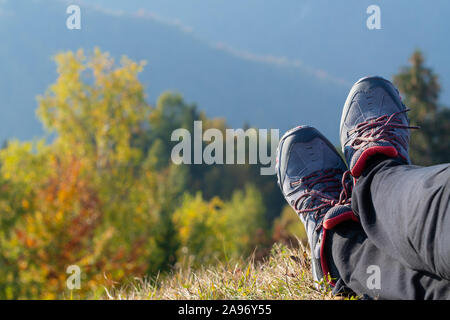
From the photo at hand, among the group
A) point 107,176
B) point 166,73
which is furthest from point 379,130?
point 166,73

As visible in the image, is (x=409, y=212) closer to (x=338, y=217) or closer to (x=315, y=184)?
(x=338, y=217)

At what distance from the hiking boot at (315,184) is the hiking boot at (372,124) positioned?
120 millimetres

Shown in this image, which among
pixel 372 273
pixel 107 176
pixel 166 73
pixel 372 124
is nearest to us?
pixel 372 273

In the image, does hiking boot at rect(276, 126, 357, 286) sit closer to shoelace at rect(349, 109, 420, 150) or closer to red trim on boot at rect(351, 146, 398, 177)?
red trim on boot at rect(351, 146, 398, 177)

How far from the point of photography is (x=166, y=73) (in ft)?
437

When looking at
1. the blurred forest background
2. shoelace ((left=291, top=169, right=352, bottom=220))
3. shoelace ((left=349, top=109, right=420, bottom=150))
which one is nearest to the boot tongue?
shoelace ((left=291, top=169, right=352, bottom=220))

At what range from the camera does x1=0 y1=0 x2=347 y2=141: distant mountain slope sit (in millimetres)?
97375

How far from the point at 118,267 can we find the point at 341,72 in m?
131

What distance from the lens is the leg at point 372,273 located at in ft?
3.94

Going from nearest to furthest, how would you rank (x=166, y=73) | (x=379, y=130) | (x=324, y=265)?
(x=324, y=265), (x=379, y=130), (x=166, y=73)

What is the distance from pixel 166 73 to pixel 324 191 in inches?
5313

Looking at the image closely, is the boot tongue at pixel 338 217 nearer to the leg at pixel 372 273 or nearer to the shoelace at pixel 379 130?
the leg at pixel 372 273

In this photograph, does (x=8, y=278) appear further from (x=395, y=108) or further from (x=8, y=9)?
(x=8, y=9)

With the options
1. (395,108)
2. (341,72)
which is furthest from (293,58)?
(395,108)
